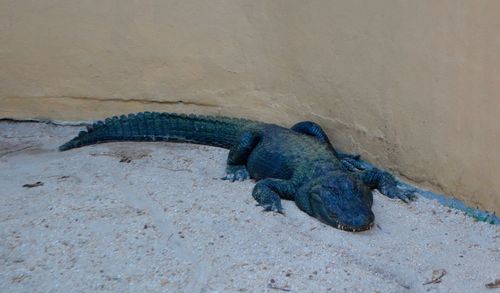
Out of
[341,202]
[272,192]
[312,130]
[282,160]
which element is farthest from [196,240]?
[312,130]

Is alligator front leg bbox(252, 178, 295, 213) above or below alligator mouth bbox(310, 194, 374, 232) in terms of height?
below

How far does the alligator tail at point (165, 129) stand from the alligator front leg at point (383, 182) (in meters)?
0.97

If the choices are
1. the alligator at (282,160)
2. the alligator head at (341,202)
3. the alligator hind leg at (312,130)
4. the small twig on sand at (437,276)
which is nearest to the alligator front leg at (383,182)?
the alligator at (282,160)

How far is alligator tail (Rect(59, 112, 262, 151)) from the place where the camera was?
16.9ft

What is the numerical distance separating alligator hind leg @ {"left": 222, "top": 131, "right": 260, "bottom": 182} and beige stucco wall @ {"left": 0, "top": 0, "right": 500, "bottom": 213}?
15.1 inches

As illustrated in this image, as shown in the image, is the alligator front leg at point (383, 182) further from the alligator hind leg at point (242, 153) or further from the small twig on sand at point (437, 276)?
the small twig on sand at point (437, 276)

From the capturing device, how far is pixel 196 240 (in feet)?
12.1

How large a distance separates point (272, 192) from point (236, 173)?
490 millimetres

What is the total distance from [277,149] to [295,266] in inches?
57.1

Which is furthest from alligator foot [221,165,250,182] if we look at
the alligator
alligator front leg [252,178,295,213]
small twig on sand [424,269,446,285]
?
small twig on sand [424,269,446,285]

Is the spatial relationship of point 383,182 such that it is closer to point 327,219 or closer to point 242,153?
point 327,219

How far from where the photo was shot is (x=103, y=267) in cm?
337

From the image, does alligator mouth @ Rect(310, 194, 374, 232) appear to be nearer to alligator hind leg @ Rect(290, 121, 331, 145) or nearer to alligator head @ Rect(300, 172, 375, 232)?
alligator head @ Rect(300, 172, 375, 232)

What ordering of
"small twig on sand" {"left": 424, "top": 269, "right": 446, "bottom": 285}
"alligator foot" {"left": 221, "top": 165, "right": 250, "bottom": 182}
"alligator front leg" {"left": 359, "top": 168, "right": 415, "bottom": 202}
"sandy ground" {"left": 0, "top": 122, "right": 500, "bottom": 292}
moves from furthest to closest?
"alligator foot" {"left": 221, "top": 165, "right": 250, "bottom": 182}, "alligator front leg" {"left": 359, "top": 168, "right": 415, "bottom": 202}, "small twig on sand" {"left": 424, "top": 269, "right": 446, "bottom": 285}, "sandy ground" {"left": 0, "top": 122, "right": 500, "bottom": 292}
